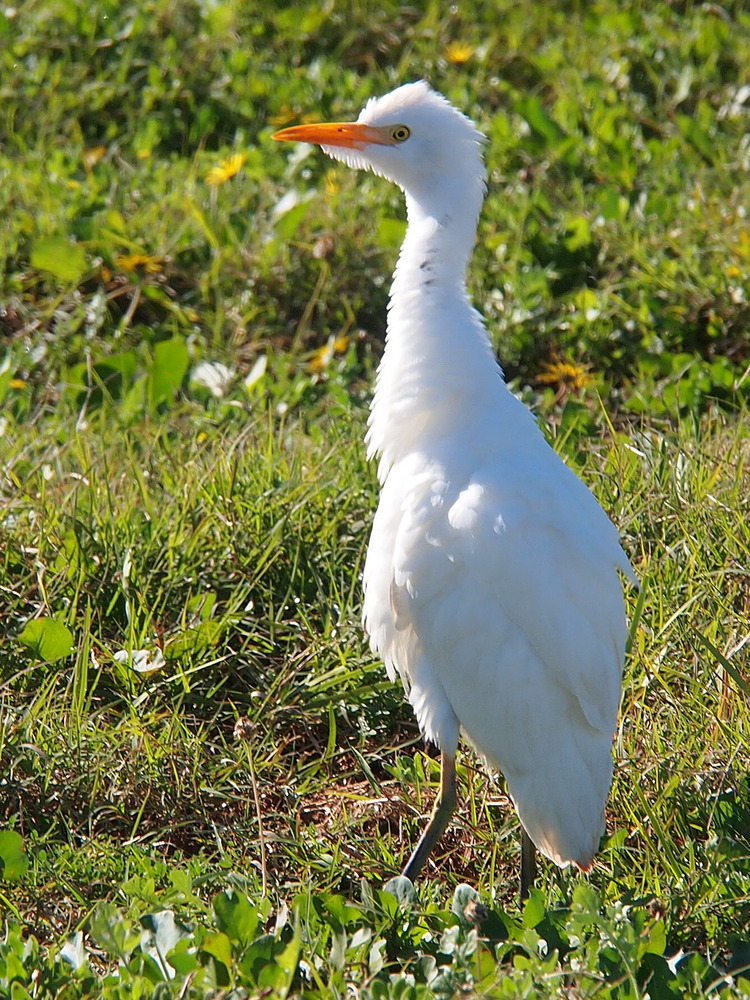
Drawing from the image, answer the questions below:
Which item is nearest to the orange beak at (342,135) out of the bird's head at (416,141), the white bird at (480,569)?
the bird's head at (416,141)

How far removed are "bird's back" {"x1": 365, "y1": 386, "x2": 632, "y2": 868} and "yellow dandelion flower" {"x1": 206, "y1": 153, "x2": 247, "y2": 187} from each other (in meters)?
2.82

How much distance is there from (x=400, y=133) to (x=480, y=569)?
1174mm

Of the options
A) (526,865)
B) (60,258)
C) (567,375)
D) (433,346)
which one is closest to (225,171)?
(60,258)

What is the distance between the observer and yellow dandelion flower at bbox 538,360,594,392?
4402mm

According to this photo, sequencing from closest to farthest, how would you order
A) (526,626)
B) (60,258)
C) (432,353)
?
(526,626) < (432,353) < (60,258)

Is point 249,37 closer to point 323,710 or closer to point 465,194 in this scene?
→ point 465,194

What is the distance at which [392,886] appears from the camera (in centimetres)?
265

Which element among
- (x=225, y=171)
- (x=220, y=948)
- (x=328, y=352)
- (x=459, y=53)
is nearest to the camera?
(x=220, y=948)

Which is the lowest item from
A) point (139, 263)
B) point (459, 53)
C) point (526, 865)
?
point (526, 865)

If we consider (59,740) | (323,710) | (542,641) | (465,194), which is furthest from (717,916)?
(465,194)

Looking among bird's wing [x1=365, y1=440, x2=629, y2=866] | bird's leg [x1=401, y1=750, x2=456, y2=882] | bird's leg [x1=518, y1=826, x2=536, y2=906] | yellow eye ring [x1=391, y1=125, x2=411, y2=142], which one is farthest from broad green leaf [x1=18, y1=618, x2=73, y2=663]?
yellow eye ring [x1=391, y1=125, x2=411, y2=142]

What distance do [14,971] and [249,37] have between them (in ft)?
15.8

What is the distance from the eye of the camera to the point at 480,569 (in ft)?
8.80

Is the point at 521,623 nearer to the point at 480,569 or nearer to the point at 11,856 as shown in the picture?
the point at 480,569
